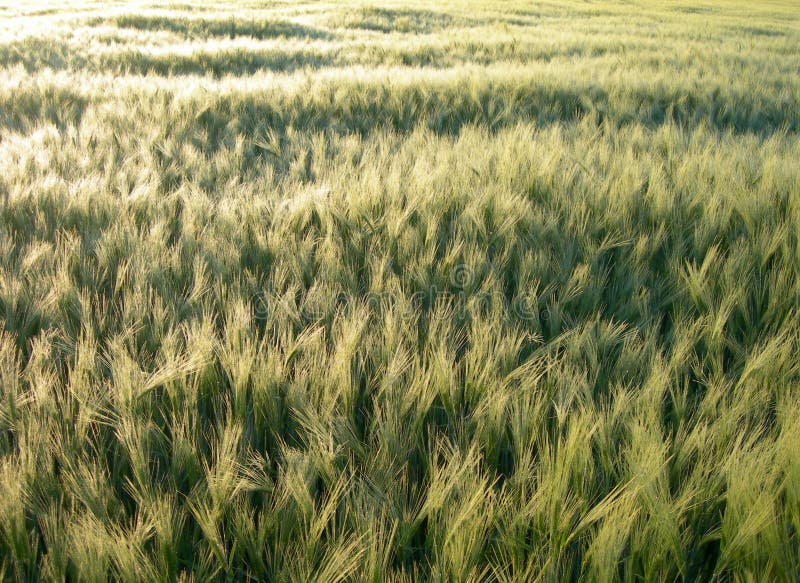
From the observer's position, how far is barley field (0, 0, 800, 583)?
543mm

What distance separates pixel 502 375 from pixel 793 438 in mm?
368

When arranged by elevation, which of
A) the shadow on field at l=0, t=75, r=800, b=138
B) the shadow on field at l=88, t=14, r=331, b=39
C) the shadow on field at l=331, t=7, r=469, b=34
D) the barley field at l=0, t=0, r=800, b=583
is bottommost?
the barley field at l=0, t=0, r=800, b=583

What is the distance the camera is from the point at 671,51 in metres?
5.88

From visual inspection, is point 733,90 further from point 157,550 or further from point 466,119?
point 157,550

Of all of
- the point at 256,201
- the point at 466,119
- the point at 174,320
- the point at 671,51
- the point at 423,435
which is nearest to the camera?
the point at 423,435

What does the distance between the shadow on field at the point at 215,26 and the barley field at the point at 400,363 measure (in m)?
7.25

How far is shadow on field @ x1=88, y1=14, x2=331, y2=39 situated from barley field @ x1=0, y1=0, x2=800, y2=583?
7.25m

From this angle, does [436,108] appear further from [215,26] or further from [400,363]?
[215,26]

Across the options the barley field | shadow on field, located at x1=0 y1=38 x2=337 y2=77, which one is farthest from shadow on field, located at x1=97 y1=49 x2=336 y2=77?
the barley field

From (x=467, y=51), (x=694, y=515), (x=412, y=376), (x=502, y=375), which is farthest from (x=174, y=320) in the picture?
(x=467, y=51)

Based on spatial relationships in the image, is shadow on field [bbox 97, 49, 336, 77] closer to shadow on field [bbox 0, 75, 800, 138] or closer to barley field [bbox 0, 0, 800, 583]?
shadow on field [bbox 0, 75, 800, 138]

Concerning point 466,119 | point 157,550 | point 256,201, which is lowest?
point 157,550

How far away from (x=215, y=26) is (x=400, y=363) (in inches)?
375

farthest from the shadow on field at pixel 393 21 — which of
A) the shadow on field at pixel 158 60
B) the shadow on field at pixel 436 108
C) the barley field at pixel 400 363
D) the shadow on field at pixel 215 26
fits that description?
the barley field at pixel 400 363
